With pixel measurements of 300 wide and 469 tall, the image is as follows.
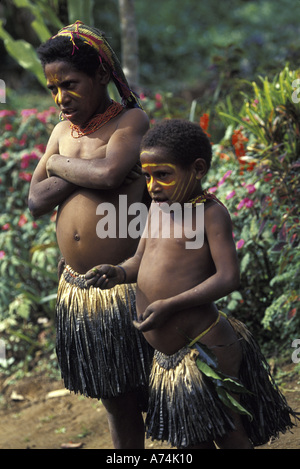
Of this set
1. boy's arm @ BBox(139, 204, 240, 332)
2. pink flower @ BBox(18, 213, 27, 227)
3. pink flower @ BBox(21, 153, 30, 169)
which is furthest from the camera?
pink flower @ BBox(21, 153, 30, 169)

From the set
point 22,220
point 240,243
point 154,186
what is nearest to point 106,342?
point 154,186

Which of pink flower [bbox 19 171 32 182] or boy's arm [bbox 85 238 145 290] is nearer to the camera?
boy's arm [bbox 85 238 145 290]

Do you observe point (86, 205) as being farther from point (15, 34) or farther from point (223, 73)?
point (15, 34)

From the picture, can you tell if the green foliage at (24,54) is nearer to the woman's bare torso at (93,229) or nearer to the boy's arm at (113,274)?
the woman's bare torso at (93,229)

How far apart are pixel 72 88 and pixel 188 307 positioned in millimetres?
995

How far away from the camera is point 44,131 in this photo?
19.1 ft

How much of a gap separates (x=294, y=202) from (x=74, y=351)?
156cm

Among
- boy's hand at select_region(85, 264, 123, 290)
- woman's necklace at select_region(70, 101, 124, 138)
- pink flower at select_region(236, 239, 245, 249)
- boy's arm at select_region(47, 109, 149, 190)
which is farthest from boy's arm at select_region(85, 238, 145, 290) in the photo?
pink flower at select_region(236, 239, 245, 249)

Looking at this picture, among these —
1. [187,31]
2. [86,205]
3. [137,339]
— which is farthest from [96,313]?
[187,31]

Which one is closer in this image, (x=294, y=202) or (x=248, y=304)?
(x=294, y=202)

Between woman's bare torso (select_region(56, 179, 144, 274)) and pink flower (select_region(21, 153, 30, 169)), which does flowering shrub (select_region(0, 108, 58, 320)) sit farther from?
woman's bare torso (select_region(56, 179, 144, 274))

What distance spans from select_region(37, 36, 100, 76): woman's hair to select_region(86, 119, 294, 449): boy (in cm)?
49

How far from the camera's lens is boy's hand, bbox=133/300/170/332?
224 centimetres

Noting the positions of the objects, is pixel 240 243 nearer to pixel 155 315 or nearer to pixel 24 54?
pixel 155 315
